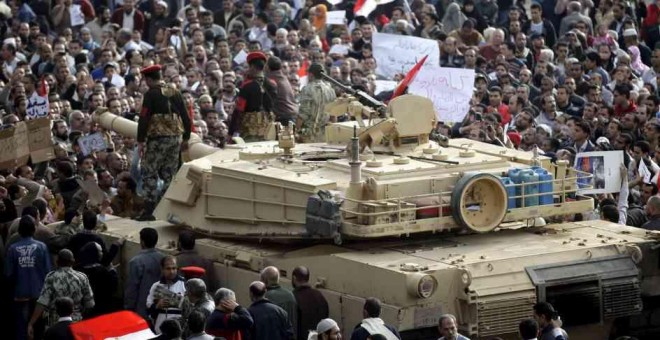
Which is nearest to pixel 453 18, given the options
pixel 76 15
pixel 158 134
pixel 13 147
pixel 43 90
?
pixel 76 15

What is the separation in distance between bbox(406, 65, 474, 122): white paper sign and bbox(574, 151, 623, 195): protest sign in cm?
420

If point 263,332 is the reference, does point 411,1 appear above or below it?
above

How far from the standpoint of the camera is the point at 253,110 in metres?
27.4

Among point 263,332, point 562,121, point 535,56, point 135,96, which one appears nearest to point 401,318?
point 263,332

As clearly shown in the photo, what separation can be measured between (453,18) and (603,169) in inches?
513

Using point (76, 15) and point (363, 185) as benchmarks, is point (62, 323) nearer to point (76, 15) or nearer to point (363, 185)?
point (363, 185)

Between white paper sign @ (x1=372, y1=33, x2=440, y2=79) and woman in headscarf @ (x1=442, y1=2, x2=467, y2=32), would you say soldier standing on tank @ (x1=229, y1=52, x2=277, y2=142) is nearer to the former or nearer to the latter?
white paper sign @ (x1=372, y1=33, x2=440, y2=79)

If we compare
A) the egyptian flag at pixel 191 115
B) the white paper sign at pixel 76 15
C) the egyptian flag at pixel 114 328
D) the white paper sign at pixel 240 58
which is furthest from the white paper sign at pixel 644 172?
the white paper sign at pixel 76 15

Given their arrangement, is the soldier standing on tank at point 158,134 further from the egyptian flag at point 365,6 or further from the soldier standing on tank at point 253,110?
the egyptian flag at point 365,6

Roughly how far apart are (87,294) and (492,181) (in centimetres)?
453

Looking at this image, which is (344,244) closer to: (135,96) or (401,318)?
(401,318)

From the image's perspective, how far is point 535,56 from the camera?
117 ft

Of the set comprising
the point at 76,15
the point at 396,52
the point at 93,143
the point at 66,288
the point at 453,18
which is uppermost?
the point at 76,15

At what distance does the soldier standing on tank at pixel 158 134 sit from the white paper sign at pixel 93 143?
366cm
